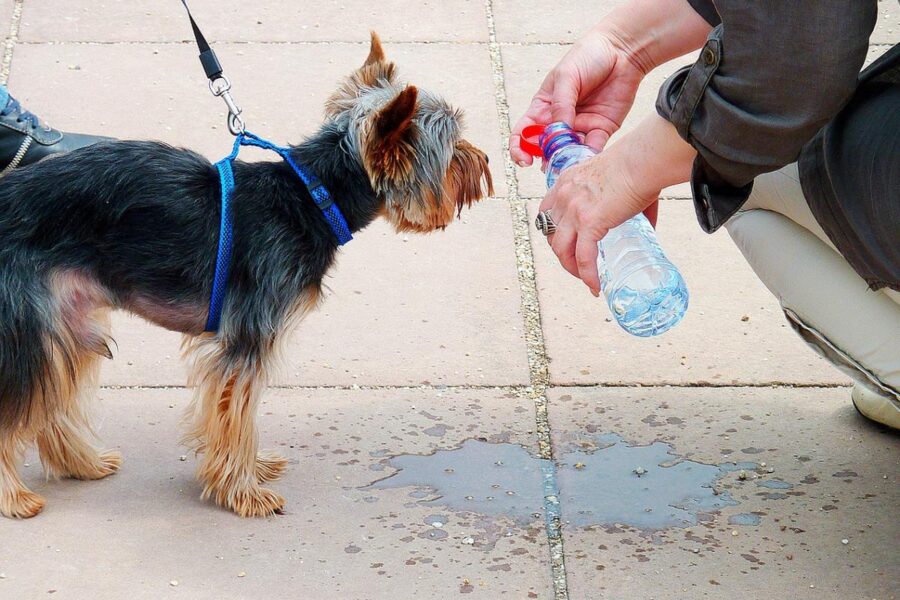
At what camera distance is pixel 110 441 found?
365 centimetres

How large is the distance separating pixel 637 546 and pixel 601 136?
4.13 ft

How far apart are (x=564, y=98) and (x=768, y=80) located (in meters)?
1.16

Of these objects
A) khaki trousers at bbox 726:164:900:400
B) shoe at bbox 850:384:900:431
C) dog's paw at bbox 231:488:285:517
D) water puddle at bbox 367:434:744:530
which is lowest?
shoe at bbox 850:384:900:431

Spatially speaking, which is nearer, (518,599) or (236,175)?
(518,599)

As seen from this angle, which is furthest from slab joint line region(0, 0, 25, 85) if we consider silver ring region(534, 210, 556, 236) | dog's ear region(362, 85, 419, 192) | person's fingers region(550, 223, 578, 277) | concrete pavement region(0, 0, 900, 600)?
person's fingers region(550, 223, 578, 277)

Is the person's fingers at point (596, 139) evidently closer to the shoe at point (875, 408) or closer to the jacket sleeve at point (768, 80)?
the jacket sleeve at point (768, 80)

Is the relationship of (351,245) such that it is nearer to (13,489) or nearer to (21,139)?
(21,139)

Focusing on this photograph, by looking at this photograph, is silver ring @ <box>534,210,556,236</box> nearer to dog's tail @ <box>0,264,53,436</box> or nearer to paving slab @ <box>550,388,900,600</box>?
paving slab @ <box>550,388,900,600</box>

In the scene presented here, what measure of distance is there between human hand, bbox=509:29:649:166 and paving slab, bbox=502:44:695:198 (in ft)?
4.87

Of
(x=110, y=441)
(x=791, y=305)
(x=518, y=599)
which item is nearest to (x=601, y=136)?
(x=791, y=305)

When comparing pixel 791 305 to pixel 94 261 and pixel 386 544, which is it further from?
pixel 94 261

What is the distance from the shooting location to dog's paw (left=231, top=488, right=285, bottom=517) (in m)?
3.36

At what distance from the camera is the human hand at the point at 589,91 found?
3.36m

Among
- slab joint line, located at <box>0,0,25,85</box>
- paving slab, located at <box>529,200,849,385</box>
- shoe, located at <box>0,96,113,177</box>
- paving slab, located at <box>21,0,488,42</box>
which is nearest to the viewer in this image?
paving slab, located at <box>529,200,849,385</box>
